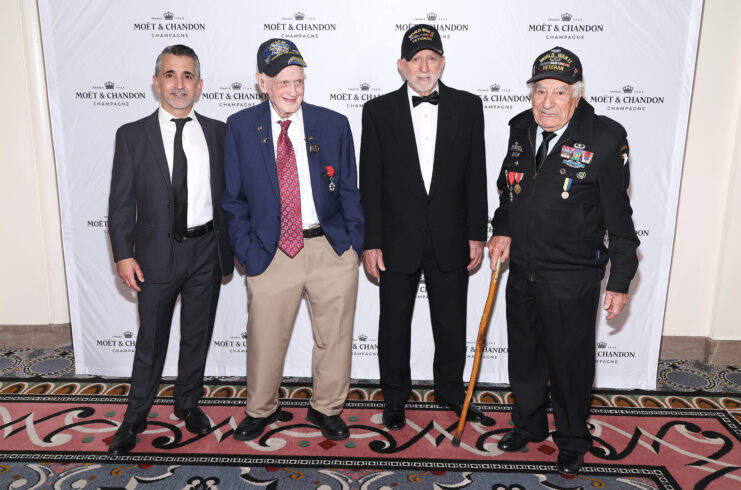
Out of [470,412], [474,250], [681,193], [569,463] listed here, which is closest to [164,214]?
[474,250]

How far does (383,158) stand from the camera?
3480 millimetres

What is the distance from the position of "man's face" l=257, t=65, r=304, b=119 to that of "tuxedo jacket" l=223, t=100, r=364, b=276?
12cm

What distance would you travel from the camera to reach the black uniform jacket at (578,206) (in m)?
2.99

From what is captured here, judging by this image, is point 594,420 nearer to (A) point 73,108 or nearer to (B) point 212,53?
(B) point 212,53

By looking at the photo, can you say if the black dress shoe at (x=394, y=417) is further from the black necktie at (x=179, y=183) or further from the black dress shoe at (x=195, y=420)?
the black necktie at (x=179, y=183)

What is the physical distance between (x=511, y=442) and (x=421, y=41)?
2.48 meters

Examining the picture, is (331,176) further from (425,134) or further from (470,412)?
(470,412)

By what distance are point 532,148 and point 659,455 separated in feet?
6.70

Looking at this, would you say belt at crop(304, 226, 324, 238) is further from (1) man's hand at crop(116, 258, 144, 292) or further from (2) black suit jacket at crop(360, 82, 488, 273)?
(1) man's hand at crop(116, 258, 144, 292)

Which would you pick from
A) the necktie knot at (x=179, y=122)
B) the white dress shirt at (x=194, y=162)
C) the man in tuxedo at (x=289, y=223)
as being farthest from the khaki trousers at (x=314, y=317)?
the necktie knot at (x=179, y=122)

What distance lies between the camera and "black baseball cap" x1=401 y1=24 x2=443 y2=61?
327cm

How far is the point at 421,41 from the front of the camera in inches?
129

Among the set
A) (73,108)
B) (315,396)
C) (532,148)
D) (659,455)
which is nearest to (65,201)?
(73,108)

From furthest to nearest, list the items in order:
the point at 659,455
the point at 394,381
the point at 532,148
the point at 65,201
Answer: the point at 65,201
the point at 394,381
the point at 659,455
the point at 532,148
